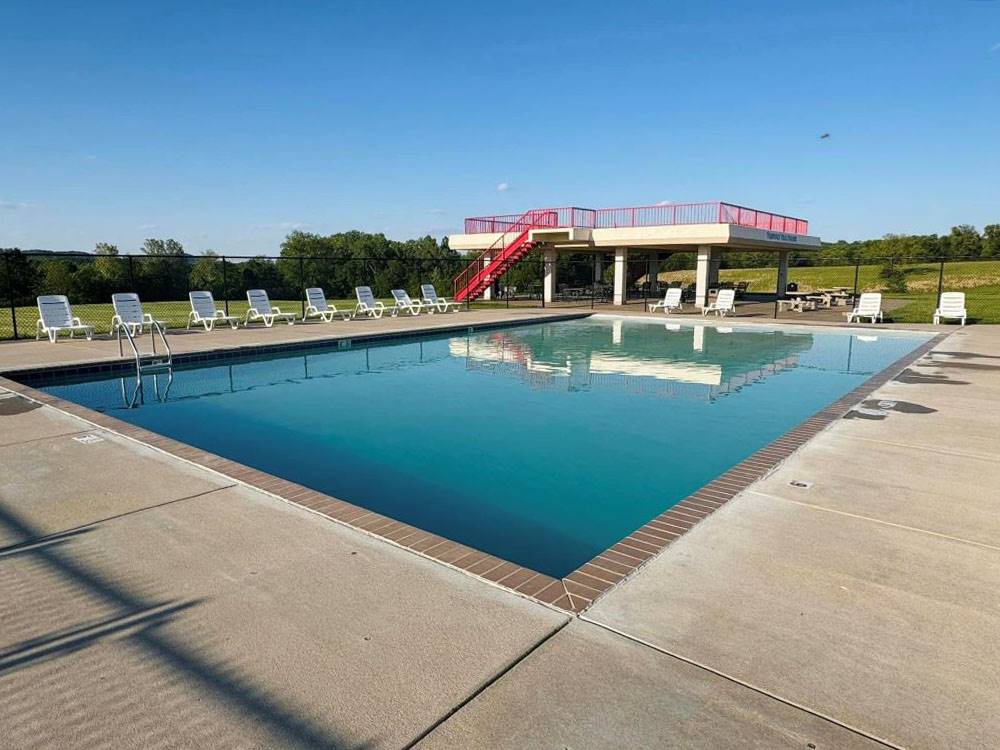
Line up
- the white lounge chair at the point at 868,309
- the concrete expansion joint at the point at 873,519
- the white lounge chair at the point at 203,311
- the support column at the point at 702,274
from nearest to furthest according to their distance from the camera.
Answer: the concrete expansion joint at the point at 873,519 → the white lounge chair at the point at 203,311 → the white lounge chair at the point at 868,309 → the support column at the point at 702,274

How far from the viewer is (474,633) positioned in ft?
8.54

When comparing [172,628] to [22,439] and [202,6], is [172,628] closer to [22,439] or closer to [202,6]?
[22,439]

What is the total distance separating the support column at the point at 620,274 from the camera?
26.1m

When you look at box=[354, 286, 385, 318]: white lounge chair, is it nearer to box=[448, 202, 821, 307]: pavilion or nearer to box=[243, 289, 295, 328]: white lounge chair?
box=[243, 289, 295, 328]: white lounge chair

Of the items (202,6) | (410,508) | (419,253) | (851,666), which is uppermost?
(202,6)

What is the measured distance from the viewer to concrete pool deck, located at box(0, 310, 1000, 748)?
2076mm

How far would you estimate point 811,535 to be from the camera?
362 cm

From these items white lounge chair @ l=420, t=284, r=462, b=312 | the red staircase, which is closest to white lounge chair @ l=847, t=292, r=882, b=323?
the red staircase

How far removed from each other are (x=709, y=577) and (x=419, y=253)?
168 ft

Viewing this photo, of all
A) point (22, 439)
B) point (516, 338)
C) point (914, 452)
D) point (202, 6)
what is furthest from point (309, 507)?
point (202, 6)

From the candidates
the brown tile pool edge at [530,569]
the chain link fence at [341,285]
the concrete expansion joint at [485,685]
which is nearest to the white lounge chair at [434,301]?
the chain link fence at [341,285]

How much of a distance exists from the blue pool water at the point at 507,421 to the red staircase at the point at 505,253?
1300 centimetres

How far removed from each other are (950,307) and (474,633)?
19425 mm

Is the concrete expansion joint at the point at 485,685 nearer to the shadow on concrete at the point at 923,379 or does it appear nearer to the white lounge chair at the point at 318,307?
the shadow on concrete at the point at 923,379
